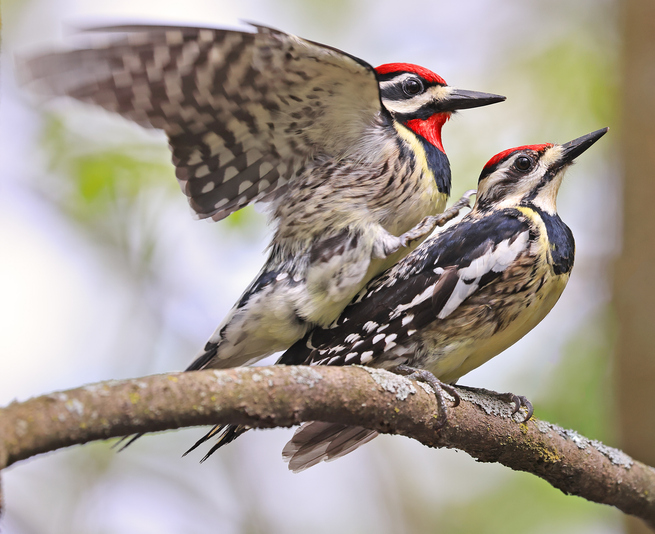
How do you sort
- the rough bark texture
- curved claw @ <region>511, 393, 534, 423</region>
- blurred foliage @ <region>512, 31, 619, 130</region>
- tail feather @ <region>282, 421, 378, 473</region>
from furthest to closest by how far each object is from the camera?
1. blurred foliage @ <region>512, 31, 619, 130</region>
2. the rough bark texture
3. tail feather @ <region>282, 421, 378, 473</region>
4. curved claw @ <region>511, 393, 534, 423</region>

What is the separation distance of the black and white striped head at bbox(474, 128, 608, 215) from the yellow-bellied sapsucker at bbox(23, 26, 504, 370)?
0.25 m

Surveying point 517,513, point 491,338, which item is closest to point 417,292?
point 491,338

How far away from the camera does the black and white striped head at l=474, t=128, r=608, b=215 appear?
9.16 ft

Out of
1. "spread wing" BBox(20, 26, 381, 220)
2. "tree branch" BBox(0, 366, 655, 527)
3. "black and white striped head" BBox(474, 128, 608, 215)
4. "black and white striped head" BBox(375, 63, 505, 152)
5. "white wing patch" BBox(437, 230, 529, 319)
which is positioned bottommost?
"tree branch" BBox(0, 366, 655, 527)

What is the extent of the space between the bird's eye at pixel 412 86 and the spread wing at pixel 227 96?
363mm

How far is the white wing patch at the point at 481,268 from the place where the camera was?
96.4 inches

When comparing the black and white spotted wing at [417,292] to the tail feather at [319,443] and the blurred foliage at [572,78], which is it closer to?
the tail feather at [319,443]

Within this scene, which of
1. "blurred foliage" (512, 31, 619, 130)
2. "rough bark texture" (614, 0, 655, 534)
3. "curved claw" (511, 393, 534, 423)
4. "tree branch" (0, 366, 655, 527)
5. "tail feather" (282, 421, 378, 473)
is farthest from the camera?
"blurred foliage" (512, 31, 619, 130)

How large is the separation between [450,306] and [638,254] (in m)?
1.22

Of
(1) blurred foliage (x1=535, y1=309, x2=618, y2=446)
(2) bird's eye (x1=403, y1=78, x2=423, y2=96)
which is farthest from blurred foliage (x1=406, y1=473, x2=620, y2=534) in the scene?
(2) bird's eye (x1=403, y1=78, x2=423, y2=96)

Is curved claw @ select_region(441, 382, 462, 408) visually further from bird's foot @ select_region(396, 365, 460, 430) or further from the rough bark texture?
the rough bark texture

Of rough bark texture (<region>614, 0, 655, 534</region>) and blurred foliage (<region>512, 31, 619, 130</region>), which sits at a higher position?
blurred foliage (<region>512, 31, 619, 130</region>)

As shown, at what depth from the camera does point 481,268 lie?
8.14ft

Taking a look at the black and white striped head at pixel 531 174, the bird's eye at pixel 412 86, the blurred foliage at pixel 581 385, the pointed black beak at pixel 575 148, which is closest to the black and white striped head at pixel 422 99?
the bird's eye at pixel 412 86
